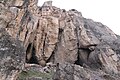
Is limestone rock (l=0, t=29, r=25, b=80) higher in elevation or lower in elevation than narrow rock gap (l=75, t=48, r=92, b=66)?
higher

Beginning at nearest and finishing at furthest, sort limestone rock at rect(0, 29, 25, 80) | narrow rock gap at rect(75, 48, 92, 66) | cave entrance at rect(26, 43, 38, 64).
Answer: limestone rock at rect(0, 29, 25, 80) < cave entrance at rect(26, 43, 38, 64) < narrow rock gap at rect(75, 48, 92, 66)

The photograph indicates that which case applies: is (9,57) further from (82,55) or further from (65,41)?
(82,55)

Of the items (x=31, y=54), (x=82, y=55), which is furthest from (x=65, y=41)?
(x=31, y=54)

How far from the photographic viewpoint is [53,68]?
3756 centimetres

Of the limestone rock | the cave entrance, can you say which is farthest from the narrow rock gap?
the limestone rock

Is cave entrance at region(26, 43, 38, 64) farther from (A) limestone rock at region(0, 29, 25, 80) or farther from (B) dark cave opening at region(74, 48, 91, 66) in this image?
(A) limestone rock at region(0, 29, 25, 80)

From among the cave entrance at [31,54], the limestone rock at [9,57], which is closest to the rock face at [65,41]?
the cave entrance at [31,54]

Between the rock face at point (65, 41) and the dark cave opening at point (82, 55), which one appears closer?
the rock face at point (65, 41)

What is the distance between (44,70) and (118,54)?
13281mm

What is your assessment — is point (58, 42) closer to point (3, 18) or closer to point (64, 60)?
point (64, 60)

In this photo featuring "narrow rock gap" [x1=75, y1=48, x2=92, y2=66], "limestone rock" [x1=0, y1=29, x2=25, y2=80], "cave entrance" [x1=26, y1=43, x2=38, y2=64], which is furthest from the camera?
"narrow rock gap" [x1=75, y1=48, x2=92, y2=66]

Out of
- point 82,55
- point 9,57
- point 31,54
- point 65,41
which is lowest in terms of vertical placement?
point 82,55

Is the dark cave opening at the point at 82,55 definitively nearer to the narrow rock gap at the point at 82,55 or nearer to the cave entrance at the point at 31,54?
the narrow rock gap at the point at 82,55

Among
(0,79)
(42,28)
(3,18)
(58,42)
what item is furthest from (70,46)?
(0,79)
